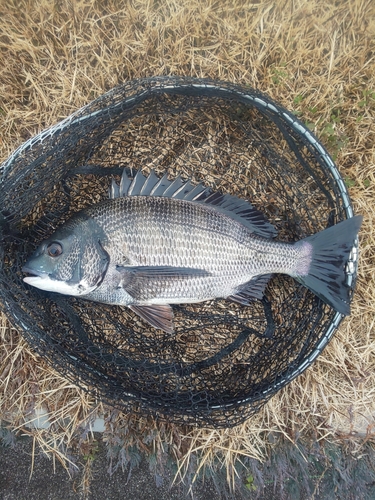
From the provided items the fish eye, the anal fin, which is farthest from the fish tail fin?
the fish eye

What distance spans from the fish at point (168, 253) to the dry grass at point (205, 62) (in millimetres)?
565

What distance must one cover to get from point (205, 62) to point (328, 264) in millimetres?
1442

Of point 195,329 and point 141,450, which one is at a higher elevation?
point 195,329

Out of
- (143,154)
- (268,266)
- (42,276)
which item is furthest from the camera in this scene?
(143,154)

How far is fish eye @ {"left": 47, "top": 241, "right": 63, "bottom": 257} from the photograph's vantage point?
76.2 inches

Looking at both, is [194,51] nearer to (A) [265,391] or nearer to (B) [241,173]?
(B) [241,173]

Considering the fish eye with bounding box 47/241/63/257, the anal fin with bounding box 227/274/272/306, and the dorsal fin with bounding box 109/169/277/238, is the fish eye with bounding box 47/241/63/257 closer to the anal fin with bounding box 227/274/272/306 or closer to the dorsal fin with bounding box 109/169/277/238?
the dorsal fin with bounding box 109/169/277/238

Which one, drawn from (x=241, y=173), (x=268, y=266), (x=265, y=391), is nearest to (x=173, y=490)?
(x=265, y=391)

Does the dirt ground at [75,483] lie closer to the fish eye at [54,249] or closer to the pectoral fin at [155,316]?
the pectoral fin at [155,316]

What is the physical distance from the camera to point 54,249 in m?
1.94

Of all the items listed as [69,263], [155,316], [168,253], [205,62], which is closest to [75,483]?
[155,316]

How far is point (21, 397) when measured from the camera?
241 centimetres

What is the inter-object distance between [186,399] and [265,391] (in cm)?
44

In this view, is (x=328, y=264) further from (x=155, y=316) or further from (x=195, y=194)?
(x=155, y=316)
